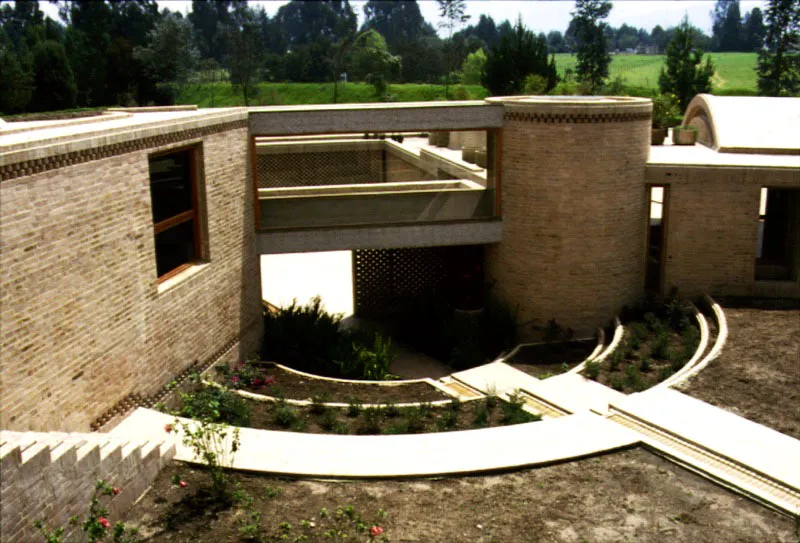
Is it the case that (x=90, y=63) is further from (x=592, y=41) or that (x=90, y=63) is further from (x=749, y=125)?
(x=749, y=125)

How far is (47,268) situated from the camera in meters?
8.88

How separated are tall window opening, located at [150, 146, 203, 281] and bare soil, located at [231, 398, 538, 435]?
8.12 feet

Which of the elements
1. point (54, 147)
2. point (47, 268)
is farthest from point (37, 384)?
point (54, 147)

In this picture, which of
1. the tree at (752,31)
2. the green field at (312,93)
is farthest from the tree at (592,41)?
the tree at (752,31)

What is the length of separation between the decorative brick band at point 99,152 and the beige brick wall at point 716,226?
8.51 meters

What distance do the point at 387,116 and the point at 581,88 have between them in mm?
25226

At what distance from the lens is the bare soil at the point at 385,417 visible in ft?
35.4

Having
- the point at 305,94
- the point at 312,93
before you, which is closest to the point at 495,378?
the point at 312,93

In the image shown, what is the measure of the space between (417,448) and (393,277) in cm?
865

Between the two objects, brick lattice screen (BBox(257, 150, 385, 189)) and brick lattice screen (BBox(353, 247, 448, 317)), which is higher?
brick lattice screen (BBox(257, 150, 385, 189))

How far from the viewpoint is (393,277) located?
709 inches

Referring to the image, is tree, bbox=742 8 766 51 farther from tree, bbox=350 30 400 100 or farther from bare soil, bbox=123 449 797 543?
bare soil, bbox=123 449 797 543

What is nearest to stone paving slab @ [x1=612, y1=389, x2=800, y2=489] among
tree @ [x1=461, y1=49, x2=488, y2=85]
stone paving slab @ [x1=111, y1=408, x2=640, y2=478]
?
stone paving slab @ [x1=111, y1=408, x2=640, y2=478]

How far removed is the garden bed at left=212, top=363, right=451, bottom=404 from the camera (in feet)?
41.1
